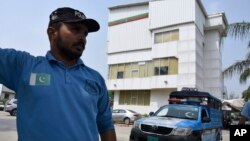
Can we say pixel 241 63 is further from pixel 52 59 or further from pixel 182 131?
pixel 52 59

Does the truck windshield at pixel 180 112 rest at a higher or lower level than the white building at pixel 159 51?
lower

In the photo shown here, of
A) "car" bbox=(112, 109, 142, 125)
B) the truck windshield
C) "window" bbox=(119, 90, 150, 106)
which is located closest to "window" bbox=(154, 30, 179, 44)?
"window" bbox=(119, 90, 150, 106)

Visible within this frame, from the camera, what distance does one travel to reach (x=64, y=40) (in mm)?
2314

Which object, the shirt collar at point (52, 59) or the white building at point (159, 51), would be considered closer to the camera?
the shirt collar at point (52, 59)

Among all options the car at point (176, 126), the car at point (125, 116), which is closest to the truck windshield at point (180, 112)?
the car at point (176, 126)

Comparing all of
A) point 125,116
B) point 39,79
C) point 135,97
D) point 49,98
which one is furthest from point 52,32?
point 135,97

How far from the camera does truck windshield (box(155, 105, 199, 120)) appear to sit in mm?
10510

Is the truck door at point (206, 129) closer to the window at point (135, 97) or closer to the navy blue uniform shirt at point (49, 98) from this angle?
the navy blue uniform shirt at point (49, 98)

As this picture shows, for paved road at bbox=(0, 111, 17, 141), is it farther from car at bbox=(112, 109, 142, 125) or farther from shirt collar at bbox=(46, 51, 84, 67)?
car at bbox=(112, 109, 142, 125)

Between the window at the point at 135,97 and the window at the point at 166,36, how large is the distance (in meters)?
5.54

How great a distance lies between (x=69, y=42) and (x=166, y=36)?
111 ft

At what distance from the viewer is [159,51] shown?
3516 centimetres

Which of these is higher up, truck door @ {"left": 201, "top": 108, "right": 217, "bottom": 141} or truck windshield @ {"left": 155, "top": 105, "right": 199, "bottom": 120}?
truck windshield @ {"left": 155, "top": 105, "right": 199, "bottom": 120}

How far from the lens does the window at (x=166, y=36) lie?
3497 cm
